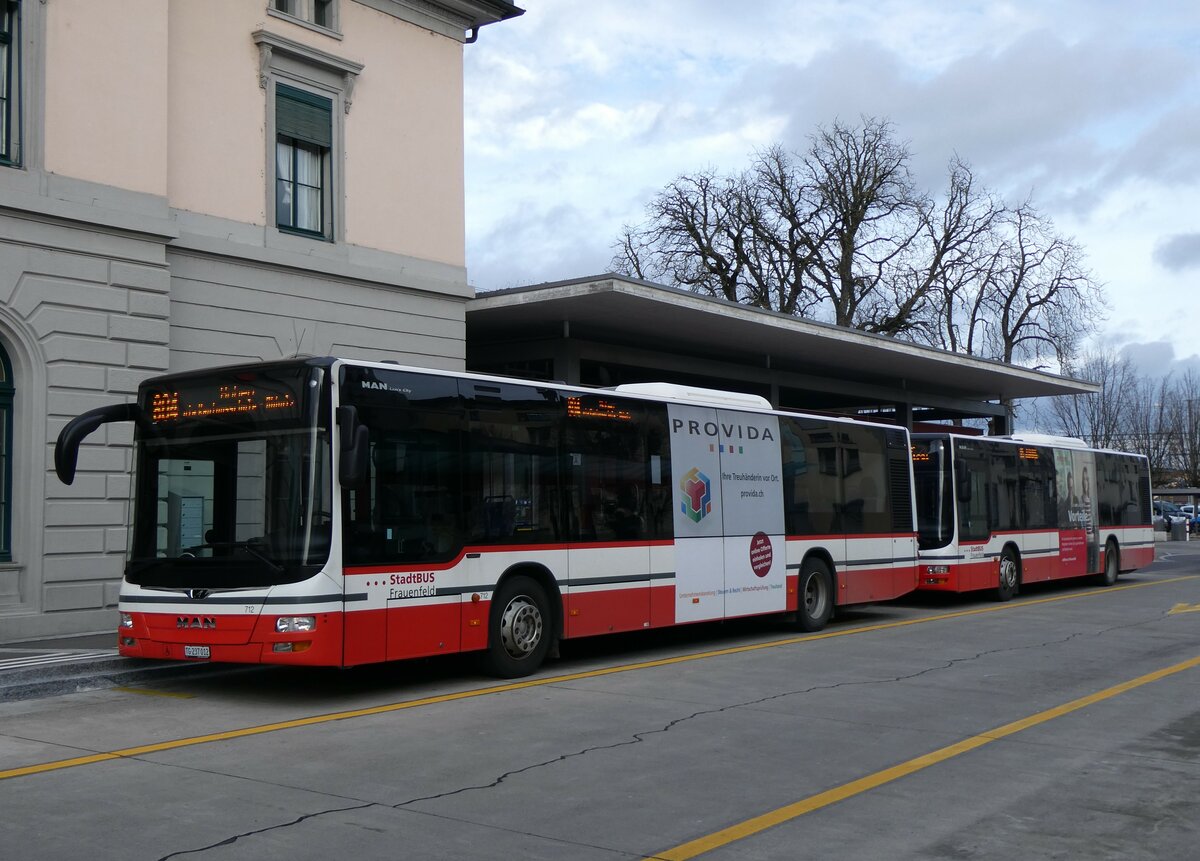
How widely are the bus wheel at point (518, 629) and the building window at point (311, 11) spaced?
10.4 metres

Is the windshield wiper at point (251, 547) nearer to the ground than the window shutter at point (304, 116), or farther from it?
nearer to the ground

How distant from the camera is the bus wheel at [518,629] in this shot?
11703 mm

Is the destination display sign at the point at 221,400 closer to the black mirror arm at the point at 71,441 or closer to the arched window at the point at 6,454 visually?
the black mirror arm at the point at 71,441

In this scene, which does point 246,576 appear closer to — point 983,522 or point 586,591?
point 586,591

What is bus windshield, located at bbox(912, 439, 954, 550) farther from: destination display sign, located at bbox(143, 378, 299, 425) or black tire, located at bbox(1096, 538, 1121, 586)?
destination display sign, located at bbox(143, 378, 299, 425)

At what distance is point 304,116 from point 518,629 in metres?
9.89

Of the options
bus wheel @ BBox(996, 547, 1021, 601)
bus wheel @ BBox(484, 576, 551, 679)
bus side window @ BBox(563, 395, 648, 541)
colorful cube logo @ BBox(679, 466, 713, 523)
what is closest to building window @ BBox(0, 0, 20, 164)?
bus side window @ BBox(563, 395, 648, 541)

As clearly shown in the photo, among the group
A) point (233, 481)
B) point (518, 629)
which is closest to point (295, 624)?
point (233, 481)

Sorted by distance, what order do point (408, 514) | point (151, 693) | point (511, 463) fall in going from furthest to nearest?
point (511, 463)
point (151, 693)
point (408, 514)

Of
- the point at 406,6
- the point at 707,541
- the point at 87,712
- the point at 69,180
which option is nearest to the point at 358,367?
the point at 87,712

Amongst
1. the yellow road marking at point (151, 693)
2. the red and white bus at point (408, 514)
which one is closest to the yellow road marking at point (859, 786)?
the red and white bus at point (408, 514)

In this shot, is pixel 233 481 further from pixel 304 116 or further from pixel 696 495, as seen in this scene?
pixel 304 116

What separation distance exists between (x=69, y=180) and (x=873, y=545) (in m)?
11.8

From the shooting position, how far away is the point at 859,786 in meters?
7.25
